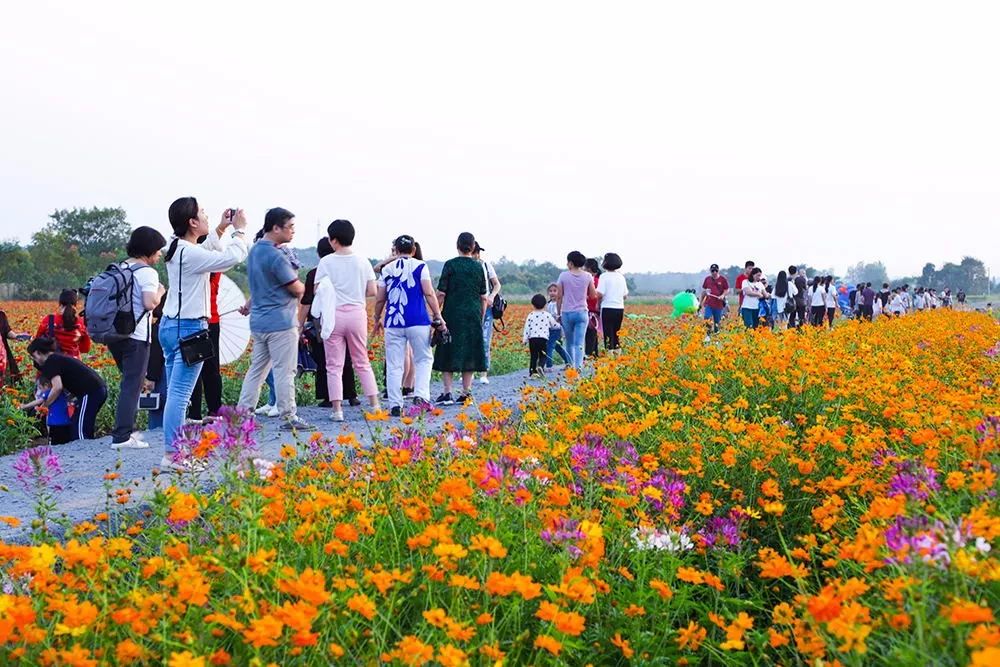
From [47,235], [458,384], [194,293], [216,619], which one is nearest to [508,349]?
[458,384]

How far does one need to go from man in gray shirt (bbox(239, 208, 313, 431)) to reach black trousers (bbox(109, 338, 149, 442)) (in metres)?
0.73

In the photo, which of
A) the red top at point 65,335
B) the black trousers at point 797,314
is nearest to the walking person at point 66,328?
the red top at point 65,335

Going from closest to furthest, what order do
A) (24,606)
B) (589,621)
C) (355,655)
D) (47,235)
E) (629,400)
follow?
(24,606)
(355,655)
(589,621)
(629,400)
(47,235)

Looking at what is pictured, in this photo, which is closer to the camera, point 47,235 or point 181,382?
point 181,382

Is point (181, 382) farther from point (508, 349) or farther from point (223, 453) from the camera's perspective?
point (508, 349)

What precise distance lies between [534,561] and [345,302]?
4.78 m

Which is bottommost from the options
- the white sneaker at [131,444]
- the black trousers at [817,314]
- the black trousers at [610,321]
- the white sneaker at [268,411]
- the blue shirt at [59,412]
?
the white sneaker at [268,411]

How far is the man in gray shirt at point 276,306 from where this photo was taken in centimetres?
664

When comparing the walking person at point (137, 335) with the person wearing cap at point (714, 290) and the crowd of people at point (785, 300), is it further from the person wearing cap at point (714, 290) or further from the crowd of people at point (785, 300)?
the person wearing cap at point (714, 290)

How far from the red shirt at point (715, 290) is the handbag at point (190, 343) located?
11.7 m

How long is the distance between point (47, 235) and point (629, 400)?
5113 cm

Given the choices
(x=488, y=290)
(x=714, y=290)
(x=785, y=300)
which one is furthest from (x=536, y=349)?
(x=785, y=300)

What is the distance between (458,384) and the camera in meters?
11.1

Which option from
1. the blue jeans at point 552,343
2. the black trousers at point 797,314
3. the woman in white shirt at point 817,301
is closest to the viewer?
the blue jeans at point 552,343
